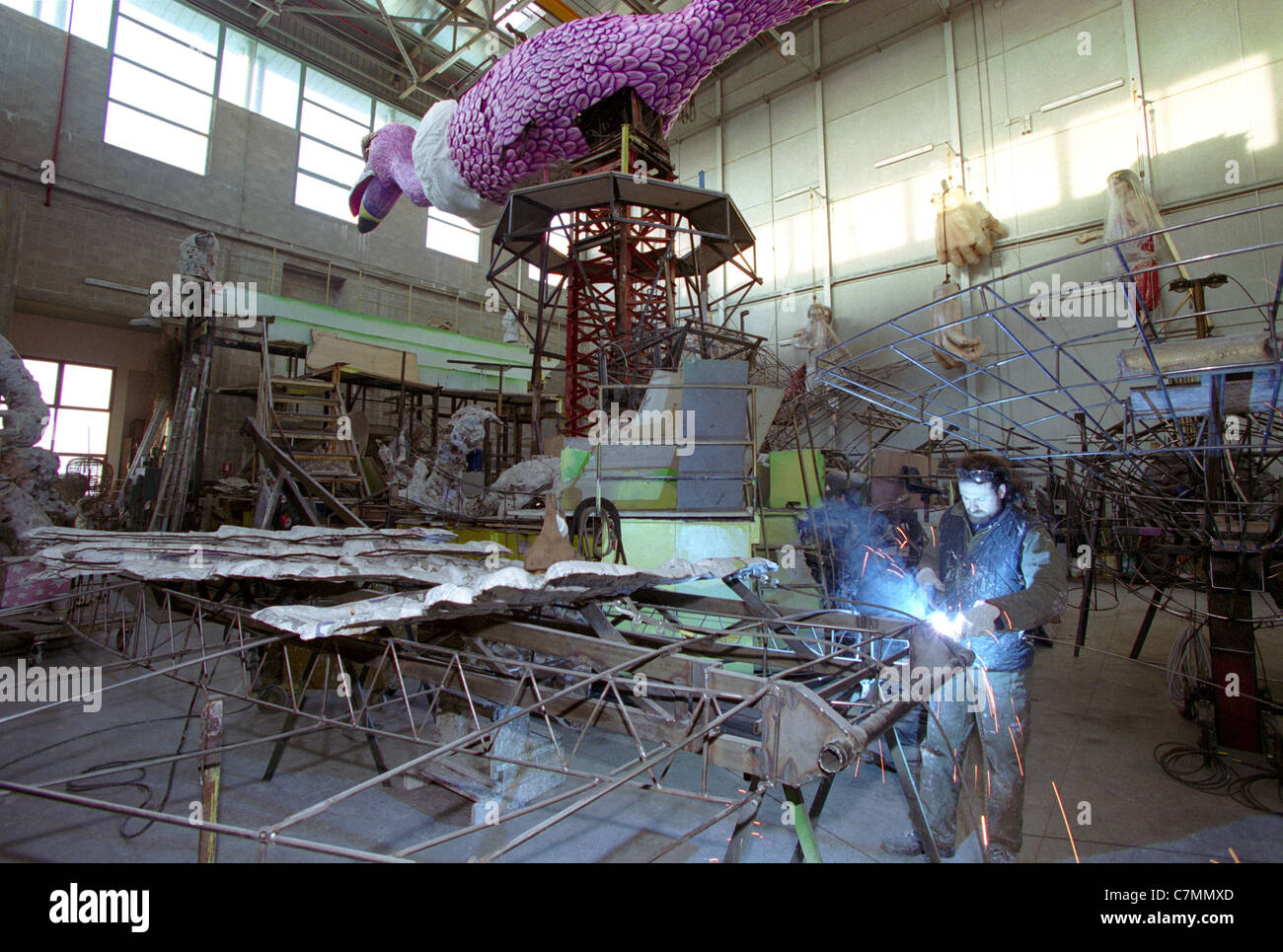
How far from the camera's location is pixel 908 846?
355 cm

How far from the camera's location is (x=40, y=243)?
41.7 ft

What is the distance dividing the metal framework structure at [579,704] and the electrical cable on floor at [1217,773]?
2.30 meters

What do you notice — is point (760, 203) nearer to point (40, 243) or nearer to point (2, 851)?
point (40, 243)

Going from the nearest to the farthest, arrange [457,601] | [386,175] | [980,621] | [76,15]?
[457,601]
[980,621]
[386,175]
[76,15]

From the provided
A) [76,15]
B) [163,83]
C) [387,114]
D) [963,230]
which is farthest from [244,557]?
[387,114]

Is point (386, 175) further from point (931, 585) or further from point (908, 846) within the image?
point (908, 846)

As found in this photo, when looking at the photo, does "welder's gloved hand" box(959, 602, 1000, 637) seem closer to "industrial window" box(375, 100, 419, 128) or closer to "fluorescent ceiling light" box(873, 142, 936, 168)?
"fluorescent ceiling light" box(873, 142, 936, 168)

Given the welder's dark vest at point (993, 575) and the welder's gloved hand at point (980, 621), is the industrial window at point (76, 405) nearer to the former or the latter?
the welder's dark vest at point (993, 575)

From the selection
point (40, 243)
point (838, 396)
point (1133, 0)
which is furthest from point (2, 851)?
point (1133, 0)

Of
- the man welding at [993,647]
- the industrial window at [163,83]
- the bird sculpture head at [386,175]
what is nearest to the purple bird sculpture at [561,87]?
the bird sculpture head at [386,175]

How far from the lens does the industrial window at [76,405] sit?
1406 centimetres

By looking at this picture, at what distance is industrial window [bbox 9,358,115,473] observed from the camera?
14.1 m

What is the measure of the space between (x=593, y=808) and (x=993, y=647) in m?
2.65
